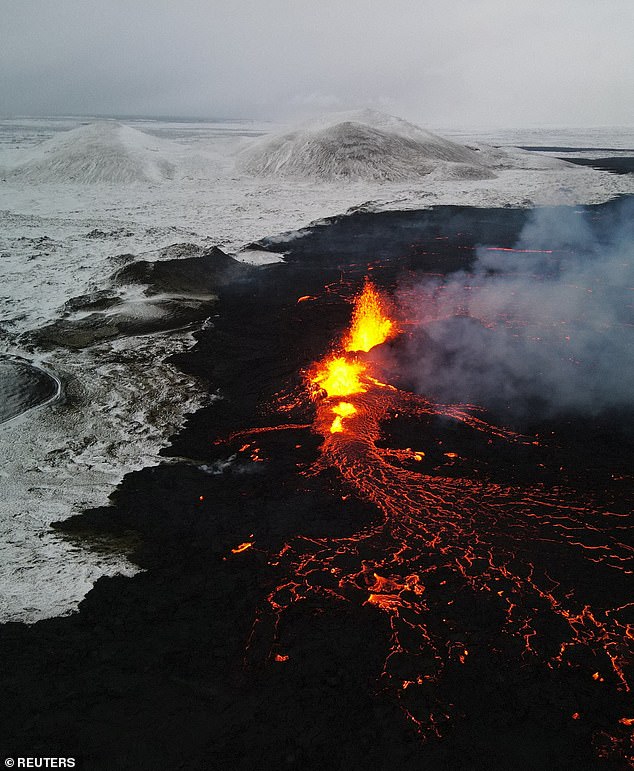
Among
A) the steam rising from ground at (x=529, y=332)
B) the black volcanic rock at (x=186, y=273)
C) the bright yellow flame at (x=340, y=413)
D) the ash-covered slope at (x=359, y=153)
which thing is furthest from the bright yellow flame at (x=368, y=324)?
the ash-covered slope at (x=359, y=153)

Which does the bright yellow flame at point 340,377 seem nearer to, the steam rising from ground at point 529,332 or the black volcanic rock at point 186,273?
the steam rising from ground at point 529,332

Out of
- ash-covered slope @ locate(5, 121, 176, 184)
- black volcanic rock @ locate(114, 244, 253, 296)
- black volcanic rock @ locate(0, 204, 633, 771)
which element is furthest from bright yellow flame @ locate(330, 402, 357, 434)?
ash-covered slope @ locate(5, 121, 176, 184)

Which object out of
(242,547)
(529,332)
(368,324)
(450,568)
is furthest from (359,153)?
(450,568)

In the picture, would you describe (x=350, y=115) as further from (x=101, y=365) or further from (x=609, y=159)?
(x=101, y=365)

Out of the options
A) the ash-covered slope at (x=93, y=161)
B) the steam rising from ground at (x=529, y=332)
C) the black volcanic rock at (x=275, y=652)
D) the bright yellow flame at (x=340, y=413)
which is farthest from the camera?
the ash-covered slope at (x=93, y=161)

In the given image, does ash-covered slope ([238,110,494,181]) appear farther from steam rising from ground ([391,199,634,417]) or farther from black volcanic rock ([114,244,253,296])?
black volcanic rock ([114,244,253,296])

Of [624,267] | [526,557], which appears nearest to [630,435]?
[526,557]
